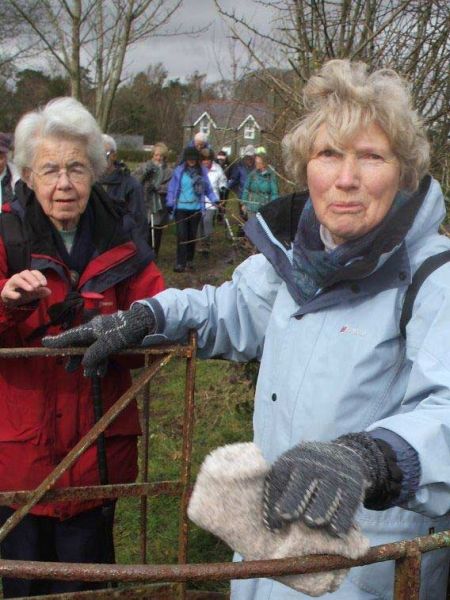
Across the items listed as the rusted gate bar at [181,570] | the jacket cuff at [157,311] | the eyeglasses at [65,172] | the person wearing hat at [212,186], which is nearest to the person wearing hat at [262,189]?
the eyeglasses at [65,172]

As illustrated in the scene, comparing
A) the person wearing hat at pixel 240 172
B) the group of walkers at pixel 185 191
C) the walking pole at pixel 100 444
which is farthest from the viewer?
the group of walkers at pixel 185 191

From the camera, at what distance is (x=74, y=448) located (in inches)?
86.0

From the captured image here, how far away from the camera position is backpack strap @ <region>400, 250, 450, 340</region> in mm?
1499

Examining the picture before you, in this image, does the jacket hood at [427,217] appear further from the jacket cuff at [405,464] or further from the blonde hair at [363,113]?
Answer: the jacket cuff at [405,464]

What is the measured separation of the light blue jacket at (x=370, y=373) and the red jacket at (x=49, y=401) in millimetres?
745

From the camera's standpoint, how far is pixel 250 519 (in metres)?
1.13

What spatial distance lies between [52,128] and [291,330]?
1207 mm

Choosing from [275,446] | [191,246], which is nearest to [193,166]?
[191,246]

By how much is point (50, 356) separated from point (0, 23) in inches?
473

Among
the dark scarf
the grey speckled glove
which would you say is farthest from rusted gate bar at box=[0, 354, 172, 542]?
the grey speckled glove

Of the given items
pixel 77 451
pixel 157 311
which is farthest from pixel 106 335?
pixel 77 451

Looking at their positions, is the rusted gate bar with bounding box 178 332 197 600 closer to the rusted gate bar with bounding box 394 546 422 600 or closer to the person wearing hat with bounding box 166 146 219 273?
the rusted gate bar with bounding box 394 546 422 600

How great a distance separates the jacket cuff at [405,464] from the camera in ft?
3.86

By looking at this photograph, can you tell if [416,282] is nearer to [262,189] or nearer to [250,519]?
[250,519]
